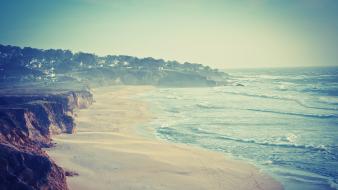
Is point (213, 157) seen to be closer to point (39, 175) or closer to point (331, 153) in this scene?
point (331, 153)

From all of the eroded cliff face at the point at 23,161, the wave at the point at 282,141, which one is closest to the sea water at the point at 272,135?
the wave at the point at 282,141

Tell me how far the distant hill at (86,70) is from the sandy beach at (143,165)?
5017cm

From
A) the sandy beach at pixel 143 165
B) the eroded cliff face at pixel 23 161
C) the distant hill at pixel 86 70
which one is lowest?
the sandy beach at pixel 143 165

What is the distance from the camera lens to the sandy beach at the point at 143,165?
17156 millimetres

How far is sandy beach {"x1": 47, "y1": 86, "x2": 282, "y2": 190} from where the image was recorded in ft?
56.3

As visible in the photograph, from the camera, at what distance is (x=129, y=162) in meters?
20.4

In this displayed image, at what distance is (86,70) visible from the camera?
96188 millimetres

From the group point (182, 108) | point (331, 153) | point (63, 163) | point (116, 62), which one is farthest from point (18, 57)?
point (331, 153)

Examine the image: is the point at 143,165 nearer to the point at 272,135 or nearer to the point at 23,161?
the point at 23,161

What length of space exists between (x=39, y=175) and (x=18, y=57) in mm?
95165

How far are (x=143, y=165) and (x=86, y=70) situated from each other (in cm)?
8016

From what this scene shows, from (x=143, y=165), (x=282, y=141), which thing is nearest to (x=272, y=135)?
(x=282, y=141)

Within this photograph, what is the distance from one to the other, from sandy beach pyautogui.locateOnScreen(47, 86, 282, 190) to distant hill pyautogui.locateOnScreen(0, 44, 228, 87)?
165 feet

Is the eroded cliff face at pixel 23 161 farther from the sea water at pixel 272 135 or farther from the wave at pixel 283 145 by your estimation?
the wave at pixel 283 145
